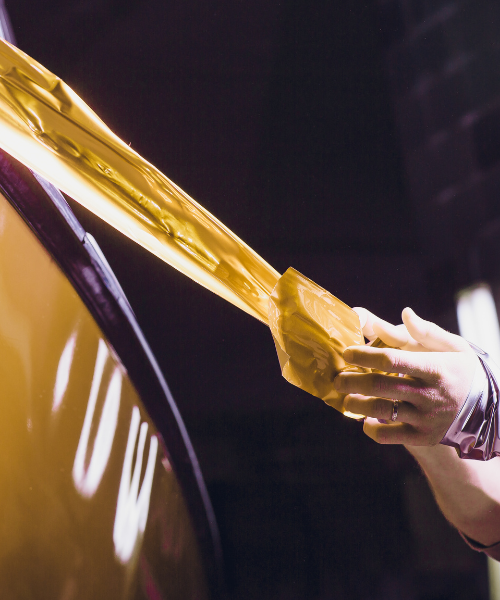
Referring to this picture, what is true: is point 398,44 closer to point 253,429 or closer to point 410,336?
point 410,336

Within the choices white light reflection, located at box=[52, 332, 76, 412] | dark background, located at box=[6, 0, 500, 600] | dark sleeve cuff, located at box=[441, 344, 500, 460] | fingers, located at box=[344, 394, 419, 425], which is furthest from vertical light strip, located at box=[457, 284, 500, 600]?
white light reflection, located at box=[52, 332, 76, 412]

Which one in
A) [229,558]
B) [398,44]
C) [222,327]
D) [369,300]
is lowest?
[229,558]

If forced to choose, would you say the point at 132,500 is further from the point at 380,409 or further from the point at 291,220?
the point at 291,220

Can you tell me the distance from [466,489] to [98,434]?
49cm

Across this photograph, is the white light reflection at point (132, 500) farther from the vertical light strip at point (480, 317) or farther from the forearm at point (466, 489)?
the vertical light strip at point (480, 317)

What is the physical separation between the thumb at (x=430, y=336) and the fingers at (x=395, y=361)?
0.19 ft

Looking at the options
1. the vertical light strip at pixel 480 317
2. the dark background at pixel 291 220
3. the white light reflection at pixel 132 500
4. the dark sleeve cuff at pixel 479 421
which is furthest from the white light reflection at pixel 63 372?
the vertical light strip at pixel 480 317

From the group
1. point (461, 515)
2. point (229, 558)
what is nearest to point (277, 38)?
point (461, 515)

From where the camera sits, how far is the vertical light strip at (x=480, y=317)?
1.03 metres

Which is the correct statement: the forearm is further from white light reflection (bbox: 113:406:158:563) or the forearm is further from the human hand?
white light reflection (bbox: 113:406:158:563)

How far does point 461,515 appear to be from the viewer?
0.53 metres

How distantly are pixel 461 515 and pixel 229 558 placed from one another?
476 mm

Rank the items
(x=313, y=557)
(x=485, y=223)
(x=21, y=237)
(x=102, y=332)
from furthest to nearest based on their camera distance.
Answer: (x=485, y=223)
(x=313, y=557)
(x=102, y=332)
(x=21, y=237)

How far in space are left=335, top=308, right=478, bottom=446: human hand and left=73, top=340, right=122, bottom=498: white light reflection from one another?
0.32 meters
